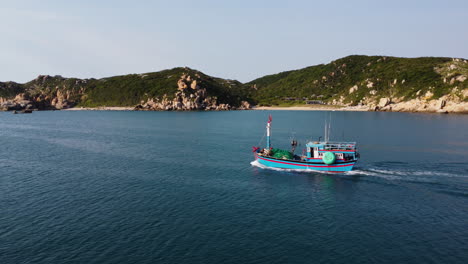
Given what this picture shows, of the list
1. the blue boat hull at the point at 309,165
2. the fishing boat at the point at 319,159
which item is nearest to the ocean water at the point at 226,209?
the blue boat hull at the point at 309,165

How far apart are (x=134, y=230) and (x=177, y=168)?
1390 inches

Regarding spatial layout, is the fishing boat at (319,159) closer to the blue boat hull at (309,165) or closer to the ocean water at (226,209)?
the blue boat hull at (309,165)

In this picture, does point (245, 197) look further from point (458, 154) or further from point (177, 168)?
point (458, 154)

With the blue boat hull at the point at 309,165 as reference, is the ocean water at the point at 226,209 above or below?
below

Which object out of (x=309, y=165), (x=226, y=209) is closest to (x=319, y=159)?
(x=309, y=165)

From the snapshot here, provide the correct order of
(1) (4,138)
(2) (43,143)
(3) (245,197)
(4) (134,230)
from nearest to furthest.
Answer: (4) (134,230), (3) (245,197), (2) (43,143), (1) (4,138)

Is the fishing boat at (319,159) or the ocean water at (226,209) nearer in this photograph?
the ocean water at (226,209)

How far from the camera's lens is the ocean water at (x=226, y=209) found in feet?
118

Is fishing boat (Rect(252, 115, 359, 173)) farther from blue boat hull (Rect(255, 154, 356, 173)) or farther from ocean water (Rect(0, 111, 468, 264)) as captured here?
ocean water (Rect(0, 111, 468, 264))

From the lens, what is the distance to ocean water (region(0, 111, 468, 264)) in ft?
118

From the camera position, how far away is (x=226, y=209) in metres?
49.0

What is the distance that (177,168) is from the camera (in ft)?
250

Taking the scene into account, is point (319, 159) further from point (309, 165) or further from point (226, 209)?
point (226, 209)

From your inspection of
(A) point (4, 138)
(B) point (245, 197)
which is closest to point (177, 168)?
(B) point (245, 197)
